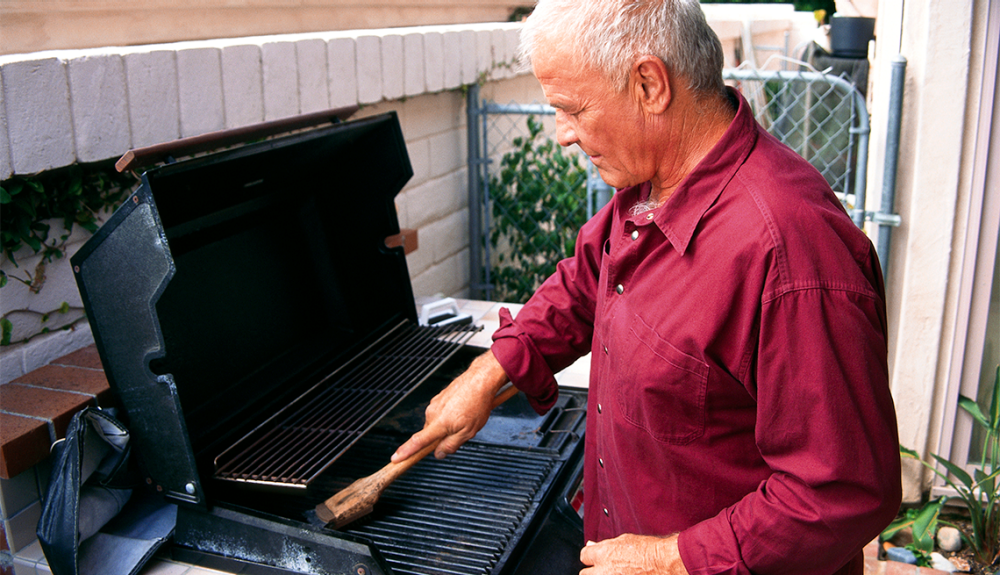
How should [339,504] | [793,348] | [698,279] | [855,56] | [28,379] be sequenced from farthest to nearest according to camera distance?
[855,56], [28,379], [339,504], [698,279], [793,348]

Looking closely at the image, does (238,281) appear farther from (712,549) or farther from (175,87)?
(712,549)

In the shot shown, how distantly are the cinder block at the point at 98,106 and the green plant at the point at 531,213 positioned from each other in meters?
2.68

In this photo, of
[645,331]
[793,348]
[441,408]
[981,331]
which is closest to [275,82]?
[441,408]

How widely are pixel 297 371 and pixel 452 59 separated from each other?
2.16 metres

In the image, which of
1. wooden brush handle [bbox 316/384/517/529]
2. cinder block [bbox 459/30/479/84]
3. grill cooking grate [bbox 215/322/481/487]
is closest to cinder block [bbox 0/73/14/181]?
grill cooking grate [bbox 215/322/481/487]

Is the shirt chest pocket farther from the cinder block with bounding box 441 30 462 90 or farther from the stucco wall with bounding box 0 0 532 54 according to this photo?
the cinder block with bounding box 441 30 462 90

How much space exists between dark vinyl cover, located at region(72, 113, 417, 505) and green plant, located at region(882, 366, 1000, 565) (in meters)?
1.97

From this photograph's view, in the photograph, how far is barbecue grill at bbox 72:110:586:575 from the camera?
1621 mm

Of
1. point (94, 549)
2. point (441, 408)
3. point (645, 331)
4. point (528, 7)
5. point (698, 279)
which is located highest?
point (528, 7)

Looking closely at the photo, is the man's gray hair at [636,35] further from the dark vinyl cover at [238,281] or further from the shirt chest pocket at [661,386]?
the dark vinyl cover at [238,281]

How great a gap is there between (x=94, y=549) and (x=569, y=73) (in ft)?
4.72

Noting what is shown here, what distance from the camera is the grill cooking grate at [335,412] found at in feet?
5.78

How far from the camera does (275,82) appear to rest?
263 cm

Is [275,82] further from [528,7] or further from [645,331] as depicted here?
[528,7]
